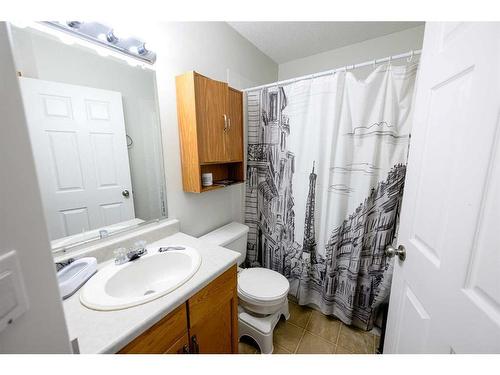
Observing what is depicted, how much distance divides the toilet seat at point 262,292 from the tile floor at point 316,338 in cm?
30

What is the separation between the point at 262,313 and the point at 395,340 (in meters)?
0.75

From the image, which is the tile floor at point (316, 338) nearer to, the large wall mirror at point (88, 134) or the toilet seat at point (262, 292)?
the toilet seat at point (262, 292)

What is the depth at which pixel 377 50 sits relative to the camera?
1763mm

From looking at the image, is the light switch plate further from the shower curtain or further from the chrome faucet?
the shower curtain

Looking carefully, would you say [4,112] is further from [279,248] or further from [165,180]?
[279,248]

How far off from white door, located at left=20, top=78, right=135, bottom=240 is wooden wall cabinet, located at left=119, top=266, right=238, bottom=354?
625 millimetres

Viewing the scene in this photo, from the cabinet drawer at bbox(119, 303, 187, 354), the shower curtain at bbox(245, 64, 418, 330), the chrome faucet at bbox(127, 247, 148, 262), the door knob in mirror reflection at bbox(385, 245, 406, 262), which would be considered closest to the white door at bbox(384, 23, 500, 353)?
the door knob in mirror reflection at bbox(385, 245, 406, 262)

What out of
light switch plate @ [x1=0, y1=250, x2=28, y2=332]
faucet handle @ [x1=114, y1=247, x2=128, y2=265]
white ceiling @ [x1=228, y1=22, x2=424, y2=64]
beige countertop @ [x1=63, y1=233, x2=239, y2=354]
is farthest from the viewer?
white ceiling @ [x1=228, y1=22, x2=424, y2=64]

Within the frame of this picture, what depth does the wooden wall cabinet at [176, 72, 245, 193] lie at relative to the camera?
4.04 feet

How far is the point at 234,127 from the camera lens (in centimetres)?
152

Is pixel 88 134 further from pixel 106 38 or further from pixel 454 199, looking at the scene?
pixel 454 199

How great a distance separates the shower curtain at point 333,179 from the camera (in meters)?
1.27

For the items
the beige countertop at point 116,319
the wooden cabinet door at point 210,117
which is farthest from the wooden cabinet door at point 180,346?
the wooden cabinet door at point 210,117
